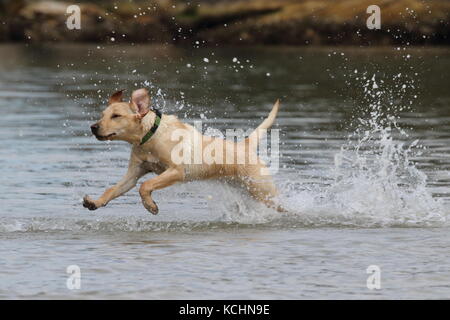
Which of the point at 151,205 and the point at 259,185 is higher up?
the point at 259,185

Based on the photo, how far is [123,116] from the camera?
37.7 ft

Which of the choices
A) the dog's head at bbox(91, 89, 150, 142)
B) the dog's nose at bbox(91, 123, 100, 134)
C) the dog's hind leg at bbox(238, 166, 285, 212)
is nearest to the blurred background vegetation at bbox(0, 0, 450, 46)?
the dog's hind leg at bbox(238, 166, 285, 212)

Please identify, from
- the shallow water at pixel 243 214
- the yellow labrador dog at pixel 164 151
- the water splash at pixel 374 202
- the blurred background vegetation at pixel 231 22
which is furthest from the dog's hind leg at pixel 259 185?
the blurred background vegetation at pixel 231 22

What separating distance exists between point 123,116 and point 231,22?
35.1 m

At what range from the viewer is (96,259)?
410 inches

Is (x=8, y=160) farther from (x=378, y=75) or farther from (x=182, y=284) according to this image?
(x=378, y=75)

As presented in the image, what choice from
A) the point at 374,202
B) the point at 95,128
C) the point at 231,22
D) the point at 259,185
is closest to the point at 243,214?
the point at 259,185

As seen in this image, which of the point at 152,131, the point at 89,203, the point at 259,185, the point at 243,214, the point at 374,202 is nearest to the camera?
the point at 152,131

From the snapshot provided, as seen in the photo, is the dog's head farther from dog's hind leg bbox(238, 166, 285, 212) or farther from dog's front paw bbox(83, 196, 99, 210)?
dog's hind leg bbox(238, 166, 285, 212)

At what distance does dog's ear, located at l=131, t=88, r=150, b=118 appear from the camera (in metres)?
11.5

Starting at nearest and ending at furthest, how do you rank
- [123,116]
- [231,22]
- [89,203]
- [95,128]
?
[95,128], [123,116], [89,203], [231,22]

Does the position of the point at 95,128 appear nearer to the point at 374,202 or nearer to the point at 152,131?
the point at 152,131

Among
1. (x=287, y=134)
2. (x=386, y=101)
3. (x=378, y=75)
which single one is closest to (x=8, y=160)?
(x=287, y=134)

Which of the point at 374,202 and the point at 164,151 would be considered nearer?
the point at 164,151
